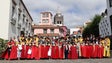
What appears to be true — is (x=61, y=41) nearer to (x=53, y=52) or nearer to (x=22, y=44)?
(x=53, y=52)

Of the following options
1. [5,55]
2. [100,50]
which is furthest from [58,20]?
[5,55]

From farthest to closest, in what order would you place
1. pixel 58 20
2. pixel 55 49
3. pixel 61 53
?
1. pixel 58 20
2. pixel 61 53
3. pixel 55 49

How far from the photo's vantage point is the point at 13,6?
31.1 m

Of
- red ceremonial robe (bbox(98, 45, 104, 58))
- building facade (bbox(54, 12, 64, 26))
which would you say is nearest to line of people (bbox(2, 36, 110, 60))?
red ceremonial robe (bbox(98, 45, 104, 58))

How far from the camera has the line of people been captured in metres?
19.3

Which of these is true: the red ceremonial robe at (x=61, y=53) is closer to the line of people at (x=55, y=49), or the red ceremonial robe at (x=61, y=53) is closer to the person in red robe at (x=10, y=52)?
the line of people at (x=55, y=49)

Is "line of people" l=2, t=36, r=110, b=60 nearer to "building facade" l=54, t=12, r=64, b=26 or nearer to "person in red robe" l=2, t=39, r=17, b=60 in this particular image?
"person in red robe" l=2, t=39, r=17, b=60

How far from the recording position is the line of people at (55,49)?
1927 centimetres

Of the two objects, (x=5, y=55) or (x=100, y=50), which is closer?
(x=5, y=55)

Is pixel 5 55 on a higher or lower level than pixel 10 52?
lower

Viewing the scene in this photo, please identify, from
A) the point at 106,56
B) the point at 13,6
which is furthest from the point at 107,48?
the point at 13,6

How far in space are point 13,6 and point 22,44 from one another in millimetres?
12878

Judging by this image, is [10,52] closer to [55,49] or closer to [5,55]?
[5,55]

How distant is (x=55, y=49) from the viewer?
19.7 metres
